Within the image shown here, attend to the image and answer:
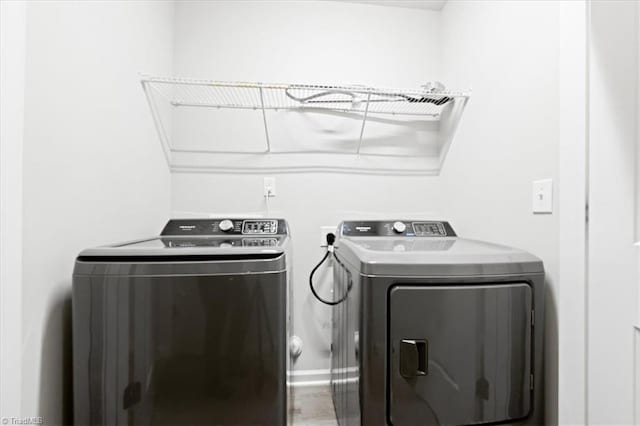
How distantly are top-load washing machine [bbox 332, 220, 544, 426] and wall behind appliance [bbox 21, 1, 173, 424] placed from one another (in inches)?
35.9

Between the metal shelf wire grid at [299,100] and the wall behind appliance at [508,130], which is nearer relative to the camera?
the wall behind appliance at [508,130]

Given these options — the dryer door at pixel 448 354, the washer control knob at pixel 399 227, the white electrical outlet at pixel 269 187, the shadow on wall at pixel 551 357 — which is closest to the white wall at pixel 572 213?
the shadow on wall at pixel 551 357

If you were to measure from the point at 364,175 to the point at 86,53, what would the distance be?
4.73 ft

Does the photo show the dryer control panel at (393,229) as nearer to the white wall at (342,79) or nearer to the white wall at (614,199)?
the white wall at (342,79)

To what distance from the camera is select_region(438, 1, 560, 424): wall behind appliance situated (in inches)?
41.8

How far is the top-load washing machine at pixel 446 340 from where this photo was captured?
3.04ft

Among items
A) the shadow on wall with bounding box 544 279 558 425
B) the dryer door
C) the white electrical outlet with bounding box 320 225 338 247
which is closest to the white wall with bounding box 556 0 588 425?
the shadow on wall with bounding box 544 279 558 425

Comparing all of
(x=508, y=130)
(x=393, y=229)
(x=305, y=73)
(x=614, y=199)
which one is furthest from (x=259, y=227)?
(x=614, y=199)

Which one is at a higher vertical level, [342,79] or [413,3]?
[413,3]

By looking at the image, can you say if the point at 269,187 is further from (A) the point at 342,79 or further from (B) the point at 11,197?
(B) the point at 11,197

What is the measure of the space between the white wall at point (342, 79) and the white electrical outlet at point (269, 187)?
0.04 metres

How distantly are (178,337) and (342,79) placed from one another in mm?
1701

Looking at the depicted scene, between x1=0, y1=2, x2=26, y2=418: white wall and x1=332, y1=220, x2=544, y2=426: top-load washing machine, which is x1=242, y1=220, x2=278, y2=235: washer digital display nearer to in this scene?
x1=332, y1=220, x2=544, y2=426: top-load washing machine

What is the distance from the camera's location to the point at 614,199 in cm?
91
